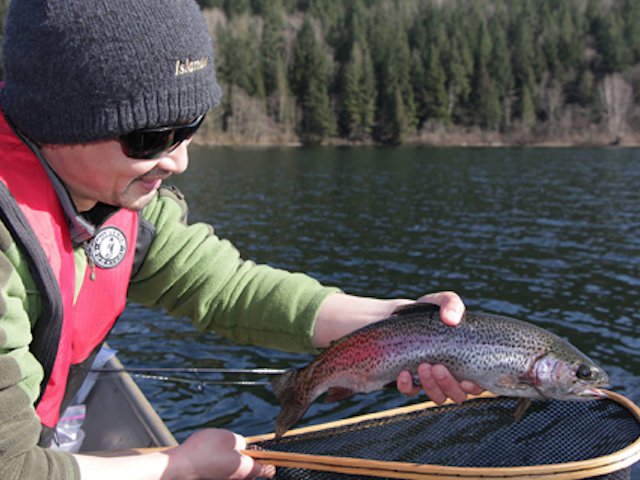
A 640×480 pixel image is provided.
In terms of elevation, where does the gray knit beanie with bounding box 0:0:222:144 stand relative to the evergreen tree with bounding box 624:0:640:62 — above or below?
below

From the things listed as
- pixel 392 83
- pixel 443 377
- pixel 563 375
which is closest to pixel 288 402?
pixel 443 377

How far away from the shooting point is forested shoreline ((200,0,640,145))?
77438 millimetres

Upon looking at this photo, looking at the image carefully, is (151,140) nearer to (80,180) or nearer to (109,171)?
(109,171)

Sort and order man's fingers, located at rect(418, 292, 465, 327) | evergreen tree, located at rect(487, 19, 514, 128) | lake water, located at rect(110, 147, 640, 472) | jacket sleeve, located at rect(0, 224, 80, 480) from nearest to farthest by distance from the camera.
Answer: jacket sleeve, located at rect(0, 224, 80, 480), man's fingers, located at rect(418, 292, 465, 327), lake water, located at rect(110, 147, 640, 472), evergreen tree, located at rect(487, 19, 514, 128)

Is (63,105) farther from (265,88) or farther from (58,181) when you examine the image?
(265,88)

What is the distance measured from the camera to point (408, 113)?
7831cm

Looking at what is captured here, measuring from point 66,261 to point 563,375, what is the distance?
2.05 meters

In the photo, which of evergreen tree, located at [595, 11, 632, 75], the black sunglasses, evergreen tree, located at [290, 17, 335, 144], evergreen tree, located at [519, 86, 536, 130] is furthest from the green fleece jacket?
evergreen tree, located at [595, 11, 632, 75]

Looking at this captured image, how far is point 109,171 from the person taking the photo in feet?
7.68

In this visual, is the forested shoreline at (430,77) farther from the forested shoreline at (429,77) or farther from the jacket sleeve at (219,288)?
the jacket sleeve at (219,288)

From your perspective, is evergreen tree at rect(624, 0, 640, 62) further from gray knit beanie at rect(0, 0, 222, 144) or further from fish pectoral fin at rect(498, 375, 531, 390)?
gray knit beanie at rect(0, 0, 222, 144)

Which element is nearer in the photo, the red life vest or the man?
the man

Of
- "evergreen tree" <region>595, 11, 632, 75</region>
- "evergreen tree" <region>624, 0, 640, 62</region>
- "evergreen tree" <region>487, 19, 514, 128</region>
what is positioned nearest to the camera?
"evergreen tree" <region>487, 19, 514, 128</region>

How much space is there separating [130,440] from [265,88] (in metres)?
80.9
